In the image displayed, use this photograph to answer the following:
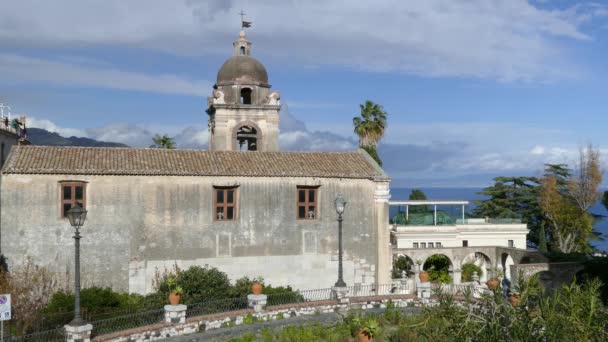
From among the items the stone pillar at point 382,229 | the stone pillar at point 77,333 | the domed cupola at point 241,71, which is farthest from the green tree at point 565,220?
the stone pillar at point 77,333

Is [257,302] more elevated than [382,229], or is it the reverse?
[382,229]

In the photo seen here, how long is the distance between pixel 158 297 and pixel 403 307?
31.3 ft

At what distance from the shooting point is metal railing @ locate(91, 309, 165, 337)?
18.3m

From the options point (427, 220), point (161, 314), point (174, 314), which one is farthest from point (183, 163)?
point (427, 220)

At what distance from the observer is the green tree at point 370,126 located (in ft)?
155

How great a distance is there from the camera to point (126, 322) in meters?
19.5

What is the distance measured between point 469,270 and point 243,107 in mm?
19528

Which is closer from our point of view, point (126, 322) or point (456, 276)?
point (126, 322)

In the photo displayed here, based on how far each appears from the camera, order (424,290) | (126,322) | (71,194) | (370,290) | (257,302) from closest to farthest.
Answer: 1. (126,322)
2. (257,302)
3. (424,290)
4. (71,194)
5. (370,290)

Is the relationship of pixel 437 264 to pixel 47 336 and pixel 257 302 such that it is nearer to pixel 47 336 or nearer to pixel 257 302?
pixel 257 302

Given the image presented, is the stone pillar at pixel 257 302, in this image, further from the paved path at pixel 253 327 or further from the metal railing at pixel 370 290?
the metal railing at pixel 370 290

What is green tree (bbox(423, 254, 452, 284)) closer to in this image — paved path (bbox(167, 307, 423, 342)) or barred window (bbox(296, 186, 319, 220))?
barred window (bbox(296, 186, 319, 220))

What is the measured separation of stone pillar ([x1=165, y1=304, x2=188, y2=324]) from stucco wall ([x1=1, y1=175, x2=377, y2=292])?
8511mm

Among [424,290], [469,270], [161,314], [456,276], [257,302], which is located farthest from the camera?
[469,270]
